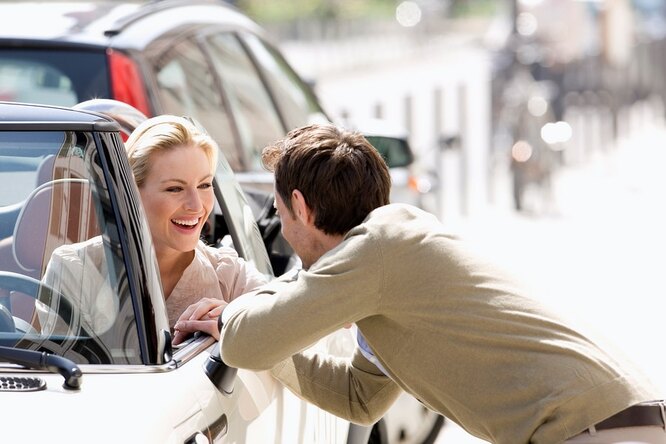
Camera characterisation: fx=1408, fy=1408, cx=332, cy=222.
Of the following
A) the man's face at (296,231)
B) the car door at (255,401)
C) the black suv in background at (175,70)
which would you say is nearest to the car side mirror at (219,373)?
the car door at (255,401)

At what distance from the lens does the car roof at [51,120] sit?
9.26 ft

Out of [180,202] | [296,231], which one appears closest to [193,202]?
[180,202]

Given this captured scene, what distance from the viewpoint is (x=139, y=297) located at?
9.21 ft

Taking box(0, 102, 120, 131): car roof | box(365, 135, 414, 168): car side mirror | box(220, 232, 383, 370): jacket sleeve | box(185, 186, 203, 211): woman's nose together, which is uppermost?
box(0, 102, 120, 131): car roof

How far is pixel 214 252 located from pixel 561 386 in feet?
4.22

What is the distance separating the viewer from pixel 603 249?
41.5 ft

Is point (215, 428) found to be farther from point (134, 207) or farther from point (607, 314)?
point (607, 314)

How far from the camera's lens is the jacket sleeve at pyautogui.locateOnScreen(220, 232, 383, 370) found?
2.79 metres

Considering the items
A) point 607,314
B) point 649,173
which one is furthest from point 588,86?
point 607,314

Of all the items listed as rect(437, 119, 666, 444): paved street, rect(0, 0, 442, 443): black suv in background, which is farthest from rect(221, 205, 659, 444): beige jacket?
rect(437, 119, 666, 444): paved street

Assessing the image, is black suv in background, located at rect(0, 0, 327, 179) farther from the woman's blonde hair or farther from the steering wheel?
the steering wheel

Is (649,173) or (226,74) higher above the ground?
(226,74)

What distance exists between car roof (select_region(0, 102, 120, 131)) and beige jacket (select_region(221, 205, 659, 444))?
49 cm

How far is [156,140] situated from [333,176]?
0.68 meters
